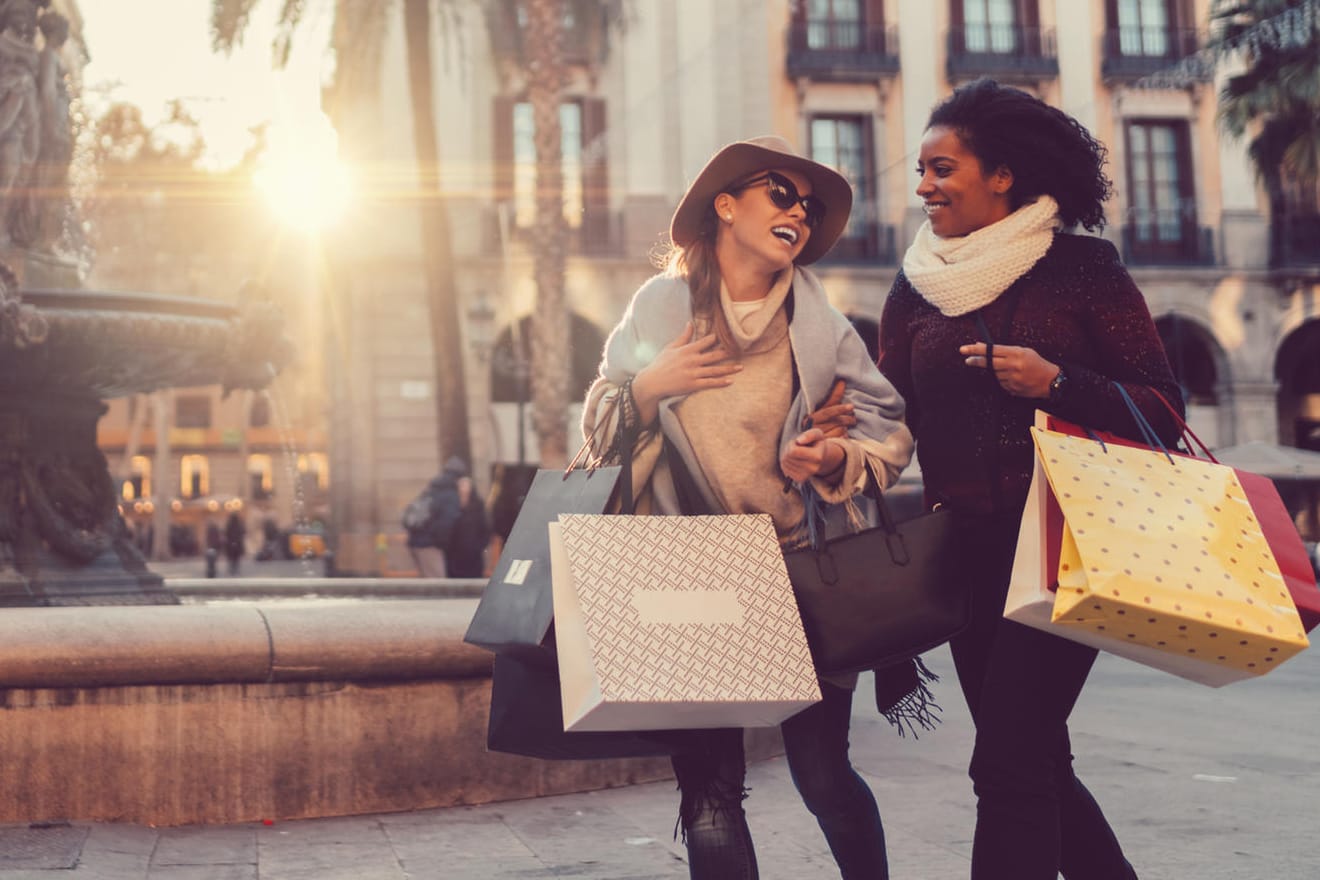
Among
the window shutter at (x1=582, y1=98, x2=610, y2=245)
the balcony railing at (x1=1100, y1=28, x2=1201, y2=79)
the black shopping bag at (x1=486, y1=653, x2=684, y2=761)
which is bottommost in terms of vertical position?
the black shopping bag at (x1=486, y1=653, x2=684, y2=761)

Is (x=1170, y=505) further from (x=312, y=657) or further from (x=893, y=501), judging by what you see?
(x=893, y=501)

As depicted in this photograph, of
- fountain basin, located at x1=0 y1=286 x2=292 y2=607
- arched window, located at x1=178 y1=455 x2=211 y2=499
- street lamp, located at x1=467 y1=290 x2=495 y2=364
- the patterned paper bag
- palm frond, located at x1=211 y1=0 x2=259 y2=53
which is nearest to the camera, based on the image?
the patterned paper bag

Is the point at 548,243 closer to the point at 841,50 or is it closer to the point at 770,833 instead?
the point at 770,833

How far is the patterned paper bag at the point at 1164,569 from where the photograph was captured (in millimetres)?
2404

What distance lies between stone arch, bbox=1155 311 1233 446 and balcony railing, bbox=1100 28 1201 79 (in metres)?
4.92

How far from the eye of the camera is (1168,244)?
30.2 metres

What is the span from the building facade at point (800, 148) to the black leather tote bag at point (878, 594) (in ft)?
74.2

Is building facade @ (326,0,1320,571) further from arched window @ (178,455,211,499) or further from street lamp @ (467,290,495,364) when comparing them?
arched window @ (178,455,211,499)

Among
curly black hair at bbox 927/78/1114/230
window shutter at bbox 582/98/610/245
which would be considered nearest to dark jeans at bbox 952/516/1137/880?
curly black hair at bbox 927/78/1114/230

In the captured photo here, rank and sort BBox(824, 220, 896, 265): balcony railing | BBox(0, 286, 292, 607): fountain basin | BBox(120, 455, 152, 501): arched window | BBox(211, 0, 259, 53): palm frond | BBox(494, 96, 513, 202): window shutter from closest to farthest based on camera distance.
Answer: BBox(0, 286, 292, 607): fountain basin, BBox(211, 0, 259, 53): palm frond, BBox(494, 96, 513, 202): window shutter, BBox(824, 220, 896, 265): balcony railing, BBox(120, 455, 152, 501): arched window

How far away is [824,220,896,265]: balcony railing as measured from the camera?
2919 cm

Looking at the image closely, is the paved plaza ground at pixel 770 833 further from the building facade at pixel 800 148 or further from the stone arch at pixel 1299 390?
the stone arch at pixel 1299 390

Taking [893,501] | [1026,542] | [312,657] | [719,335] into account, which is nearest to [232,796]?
[312,657]

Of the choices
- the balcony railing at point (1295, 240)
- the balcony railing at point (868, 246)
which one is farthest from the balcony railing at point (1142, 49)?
the balcony railing at point (868, 246)
